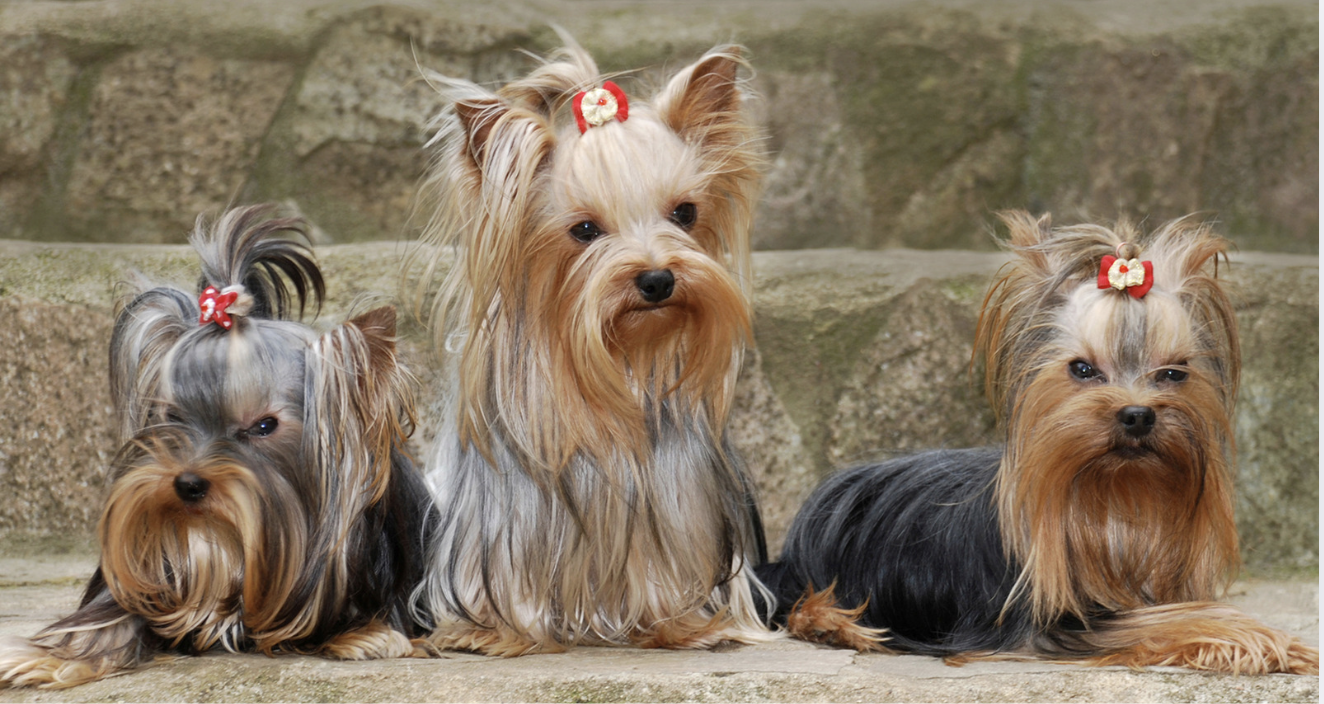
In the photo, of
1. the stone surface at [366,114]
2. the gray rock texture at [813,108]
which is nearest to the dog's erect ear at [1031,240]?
the gray rock texture at [813,108]

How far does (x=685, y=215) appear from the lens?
10.6ft

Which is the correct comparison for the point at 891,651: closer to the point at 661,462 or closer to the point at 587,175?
the point at 661,462

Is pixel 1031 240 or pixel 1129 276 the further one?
pixel 1031 240

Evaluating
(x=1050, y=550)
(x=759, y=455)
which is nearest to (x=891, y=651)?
(x=1050, y=550)

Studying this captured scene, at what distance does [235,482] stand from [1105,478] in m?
1.91

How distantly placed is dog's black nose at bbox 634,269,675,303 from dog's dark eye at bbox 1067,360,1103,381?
0.94 meters

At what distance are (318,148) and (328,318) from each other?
763mm

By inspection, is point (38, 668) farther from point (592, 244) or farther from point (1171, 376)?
point (1171, 376)

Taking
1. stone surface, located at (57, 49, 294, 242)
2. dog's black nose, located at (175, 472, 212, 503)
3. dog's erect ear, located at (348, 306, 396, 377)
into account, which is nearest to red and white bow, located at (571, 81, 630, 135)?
dog's erect ear, located at (348, 306, 396, 377)

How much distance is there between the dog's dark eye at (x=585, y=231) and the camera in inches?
123

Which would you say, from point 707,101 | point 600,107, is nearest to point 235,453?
point 600,107

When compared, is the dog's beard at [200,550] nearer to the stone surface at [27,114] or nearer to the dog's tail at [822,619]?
the dog's tail at [822,619]

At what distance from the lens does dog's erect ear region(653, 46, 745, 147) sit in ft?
10.5

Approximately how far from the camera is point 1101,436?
2.97 metres
